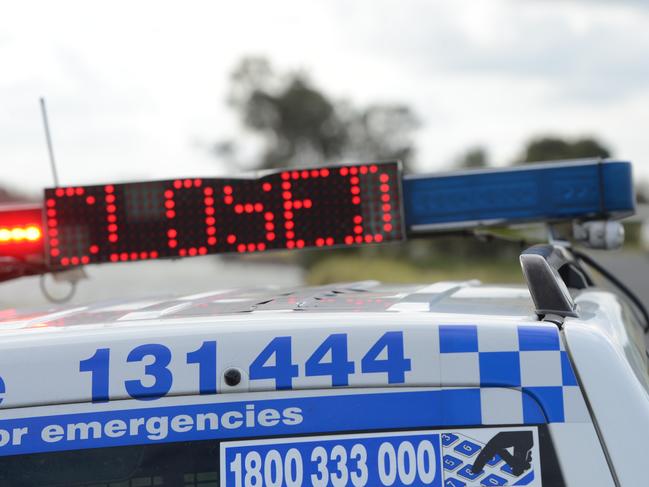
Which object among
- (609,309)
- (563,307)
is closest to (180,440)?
(563,307)

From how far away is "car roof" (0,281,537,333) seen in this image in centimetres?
233

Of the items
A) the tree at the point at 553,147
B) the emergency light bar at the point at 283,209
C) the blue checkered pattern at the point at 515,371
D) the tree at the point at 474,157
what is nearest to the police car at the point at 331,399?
the blue checkered pattern at the point at 515,371

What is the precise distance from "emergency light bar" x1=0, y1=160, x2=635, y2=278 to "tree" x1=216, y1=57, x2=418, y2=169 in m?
73.7

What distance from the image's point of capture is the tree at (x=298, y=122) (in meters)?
79.1

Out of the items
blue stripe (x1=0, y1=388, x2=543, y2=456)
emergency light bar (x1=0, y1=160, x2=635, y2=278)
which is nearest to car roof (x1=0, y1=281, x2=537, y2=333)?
blue stripe (x1=0, y1=388, x2=543, y2=456)

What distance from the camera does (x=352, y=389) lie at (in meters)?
2.10

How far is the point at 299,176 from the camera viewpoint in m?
3.65

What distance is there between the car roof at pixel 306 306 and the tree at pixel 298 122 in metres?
74.5

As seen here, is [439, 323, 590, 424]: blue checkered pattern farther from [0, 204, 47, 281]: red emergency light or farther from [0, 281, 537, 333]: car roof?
[0, 204, 47, 281]: red emergency light

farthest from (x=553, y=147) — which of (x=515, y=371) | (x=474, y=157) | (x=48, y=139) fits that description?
(x=515, y=371)

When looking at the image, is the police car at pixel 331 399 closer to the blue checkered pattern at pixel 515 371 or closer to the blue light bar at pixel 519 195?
the blue checkered pattern at pixel 515 371

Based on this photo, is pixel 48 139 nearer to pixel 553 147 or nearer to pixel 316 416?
pixel 316 416

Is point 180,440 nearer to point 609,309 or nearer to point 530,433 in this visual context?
point 530,433

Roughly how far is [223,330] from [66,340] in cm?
30
